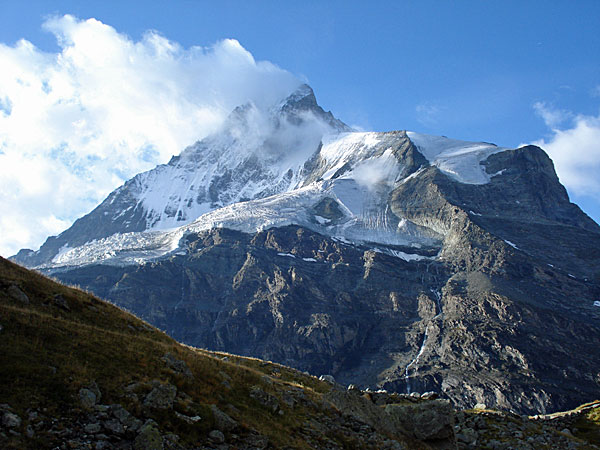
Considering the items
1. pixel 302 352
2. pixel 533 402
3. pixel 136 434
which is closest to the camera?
pixel 136 434

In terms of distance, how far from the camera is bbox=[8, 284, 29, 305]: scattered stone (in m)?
24.5

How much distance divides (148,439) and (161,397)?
262 centimetres

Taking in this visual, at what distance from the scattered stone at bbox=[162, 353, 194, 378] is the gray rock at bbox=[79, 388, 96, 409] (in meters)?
5.28

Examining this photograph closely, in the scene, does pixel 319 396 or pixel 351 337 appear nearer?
pixel 319 396

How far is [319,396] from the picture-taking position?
2775 cm

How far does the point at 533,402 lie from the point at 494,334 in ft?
92.1

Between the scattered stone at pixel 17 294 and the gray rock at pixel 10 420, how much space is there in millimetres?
11012

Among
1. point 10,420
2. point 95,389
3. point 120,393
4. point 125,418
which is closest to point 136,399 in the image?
point 120,393

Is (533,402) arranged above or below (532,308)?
below

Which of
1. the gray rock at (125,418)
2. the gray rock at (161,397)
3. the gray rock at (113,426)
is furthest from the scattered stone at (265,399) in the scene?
the gray rock at (113,426)

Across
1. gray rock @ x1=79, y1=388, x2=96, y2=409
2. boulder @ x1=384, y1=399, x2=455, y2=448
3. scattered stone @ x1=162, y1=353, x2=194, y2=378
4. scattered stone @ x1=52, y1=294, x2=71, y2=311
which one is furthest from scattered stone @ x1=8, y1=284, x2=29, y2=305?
boulder @ x1=384, y1=399, x2=455, y2=448

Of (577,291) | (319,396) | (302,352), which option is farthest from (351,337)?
(319,396)

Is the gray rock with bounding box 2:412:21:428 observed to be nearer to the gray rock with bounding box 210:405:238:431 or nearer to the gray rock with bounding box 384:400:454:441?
the gray rock with bounding box 210:405:238:431

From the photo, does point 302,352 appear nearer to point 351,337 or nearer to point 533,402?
point 351,337
